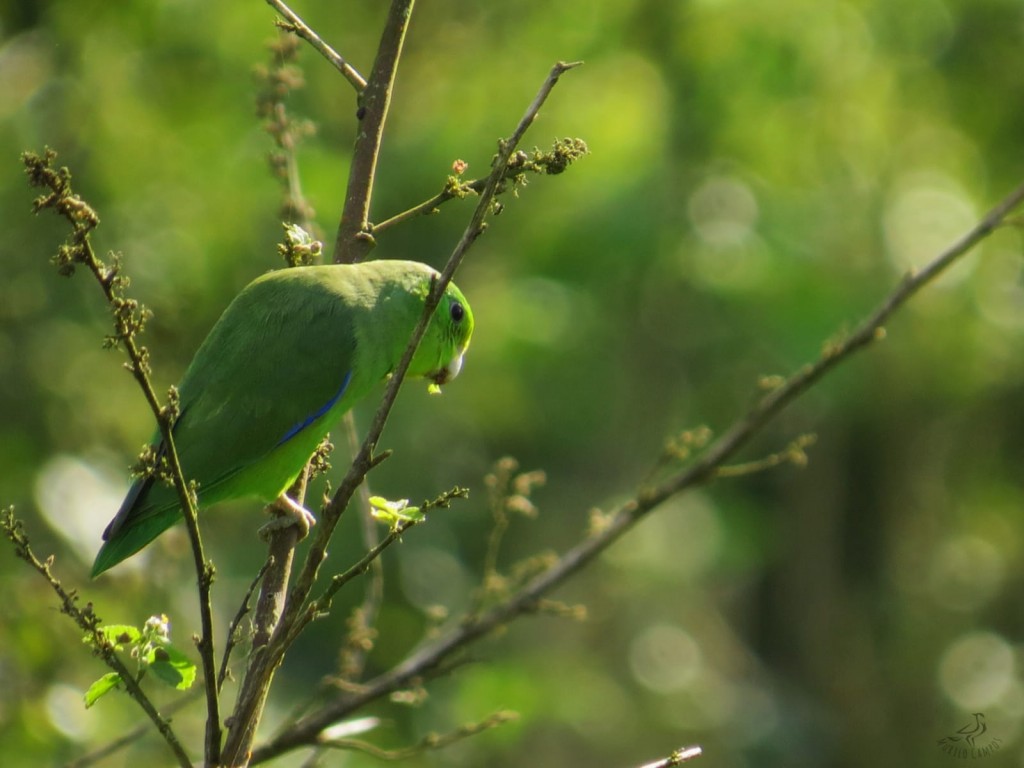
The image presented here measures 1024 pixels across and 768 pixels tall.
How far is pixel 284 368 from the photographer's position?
4.05 meters

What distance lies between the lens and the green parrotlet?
3.88 meters

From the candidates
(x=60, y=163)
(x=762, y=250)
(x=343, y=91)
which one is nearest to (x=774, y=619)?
(x=762, y=250)

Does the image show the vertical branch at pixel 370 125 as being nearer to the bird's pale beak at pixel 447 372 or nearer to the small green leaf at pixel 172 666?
the small green leaf at pixel 172 666

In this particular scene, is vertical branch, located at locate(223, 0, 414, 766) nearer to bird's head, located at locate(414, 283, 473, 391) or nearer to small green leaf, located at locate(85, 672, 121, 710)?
small green leaf, located at locate(85, 672, 121, 710)

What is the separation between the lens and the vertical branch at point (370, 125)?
288 centimetres

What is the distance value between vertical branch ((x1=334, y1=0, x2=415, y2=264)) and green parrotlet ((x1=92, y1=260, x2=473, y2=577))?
1.00 metres

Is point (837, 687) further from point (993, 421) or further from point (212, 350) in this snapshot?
point (212, 350)

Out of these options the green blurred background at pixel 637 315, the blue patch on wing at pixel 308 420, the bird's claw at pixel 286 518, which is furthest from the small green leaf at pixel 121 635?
the green blurred background at pixel 637 315

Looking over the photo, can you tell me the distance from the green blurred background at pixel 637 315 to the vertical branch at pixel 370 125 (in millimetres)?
2413

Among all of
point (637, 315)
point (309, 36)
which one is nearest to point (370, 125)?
point (309, 36)

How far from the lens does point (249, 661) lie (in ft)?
8.20

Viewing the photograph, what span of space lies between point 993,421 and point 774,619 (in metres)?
2.63

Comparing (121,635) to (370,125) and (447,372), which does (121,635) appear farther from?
(447,372)
